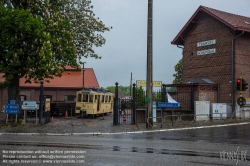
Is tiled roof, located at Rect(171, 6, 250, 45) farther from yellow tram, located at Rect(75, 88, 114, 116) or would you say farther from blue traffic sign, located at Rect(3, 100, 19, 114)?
blue traffic sign, located at Rect(3, 100, 19, 114)

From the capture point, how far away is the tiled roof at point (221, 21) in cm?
2984

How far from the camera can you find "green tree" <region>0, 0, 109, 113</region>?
2227 centimetres

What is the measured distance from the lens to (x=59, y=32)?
25203 mm

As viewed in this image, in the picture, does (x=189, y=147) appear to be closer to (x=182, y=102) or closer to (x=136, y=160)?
(x=136, y=160)

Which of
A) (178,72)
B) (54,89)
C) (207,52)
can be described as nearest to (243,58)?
(207,52)

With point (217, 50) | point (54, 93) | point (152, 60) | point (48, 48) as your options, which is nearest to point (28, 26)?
point (48, 48)

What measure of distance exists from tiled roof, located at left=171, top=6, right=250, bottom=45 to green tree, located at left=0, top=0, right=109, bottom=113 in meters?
13.5

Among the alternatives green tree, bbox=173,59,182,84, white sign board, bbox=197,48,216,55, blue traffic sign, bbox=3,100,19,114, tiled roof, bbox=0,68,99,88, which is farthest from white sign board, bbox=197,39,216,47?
green tree, bbox=173,59,182,84

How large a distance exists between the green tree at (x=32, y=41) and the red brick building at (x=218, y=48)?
43.4ft

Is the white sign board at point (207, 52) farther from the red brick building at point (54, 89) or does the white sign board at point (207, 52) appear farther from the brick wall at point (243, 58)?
the red brick building at point (54, 89)

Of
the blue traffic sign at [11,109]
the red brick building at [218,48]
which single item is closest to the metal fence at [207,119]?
the red brick building at [218,48]

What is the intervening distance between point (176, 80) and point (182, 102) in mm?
34851

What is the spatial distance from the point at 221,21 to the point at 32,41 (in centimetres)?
1737

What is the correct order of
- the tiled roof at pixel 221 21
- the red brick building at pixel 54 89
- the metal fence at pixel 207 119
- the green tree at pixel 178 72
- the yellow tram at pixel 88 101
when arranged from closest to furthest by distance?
the metal fence at pixel 207 119, the tiled roof at pixel 221 21, the yellow tram at pixel 88 101, the red brick building at pixel 54 89, the green tree at pixel 178 72
